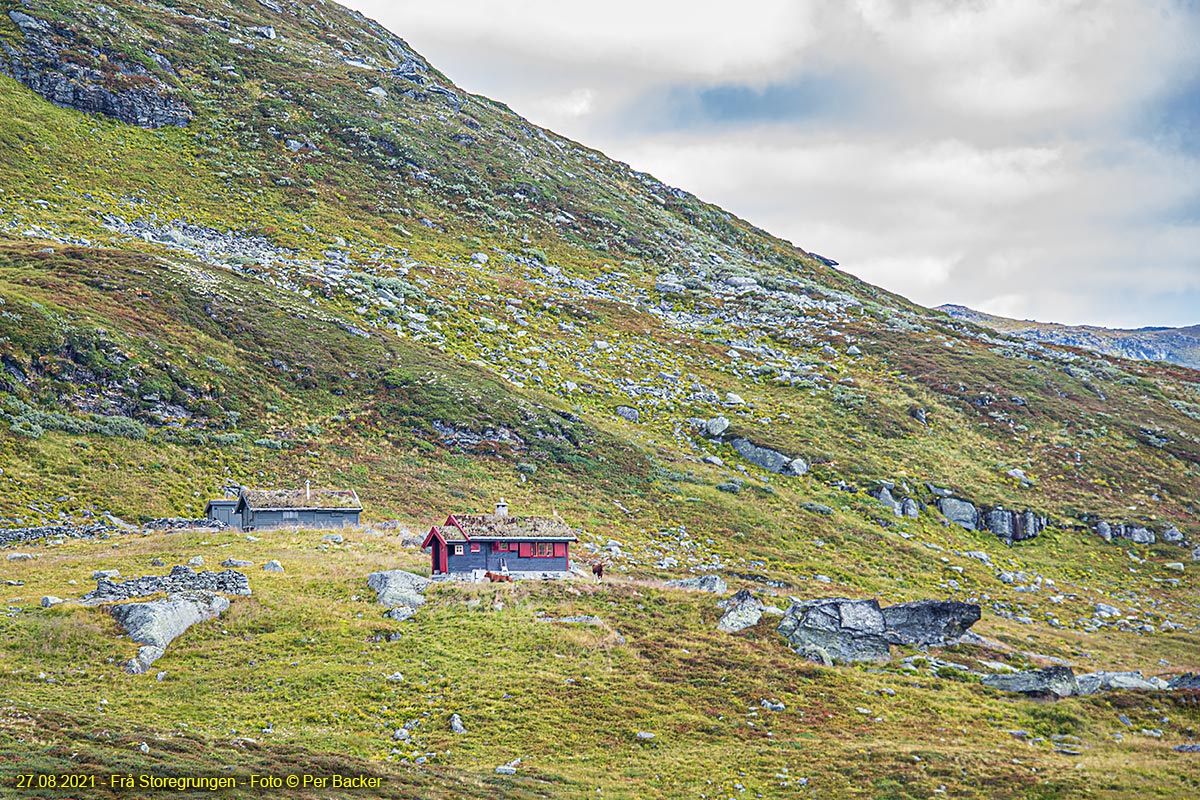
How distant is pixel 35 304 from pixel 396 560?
3542cm

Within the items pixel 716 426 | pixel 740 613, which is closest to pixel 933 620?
pixel 740 613

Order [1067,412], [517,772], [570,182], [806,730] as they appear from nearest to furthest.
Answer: [517,772] → [806,730] → [1067,412] → [570,182]

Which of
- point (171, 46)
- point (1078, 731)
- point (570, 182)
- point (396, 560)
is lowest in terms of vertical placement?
point (1078, 731)

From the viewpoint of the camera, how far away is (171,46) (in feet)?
407

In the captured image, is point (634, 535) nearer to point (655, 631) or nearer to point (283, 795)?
point (655, 631)

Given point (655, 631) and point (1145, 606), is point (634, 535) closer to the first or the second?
point (655, 631)

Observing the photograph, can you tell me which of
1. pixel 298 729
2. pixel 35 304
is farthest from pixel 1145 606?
pixel 35 304

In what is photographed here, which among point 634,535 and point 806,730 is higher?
point 634,535

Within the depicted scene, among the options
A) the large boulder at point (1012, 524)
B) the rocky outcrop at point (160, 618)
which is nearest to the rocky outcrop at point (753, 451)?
the large boulder at point (1012, 524)

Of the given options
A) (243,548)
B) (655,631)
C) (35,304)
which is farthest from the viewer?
(35,304)

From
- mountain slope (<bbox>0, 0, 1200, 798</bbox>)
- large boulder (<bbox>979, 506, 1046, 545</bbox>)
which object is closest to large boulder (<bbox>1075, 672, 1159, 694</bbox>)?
mountain slope (<bbox>0, 0, 1200, 798</bbox>)

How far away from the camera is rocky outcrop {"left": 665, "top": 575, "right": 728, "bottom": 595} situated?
47281 mm

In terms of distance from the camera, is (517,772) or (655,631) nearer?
(517,772)

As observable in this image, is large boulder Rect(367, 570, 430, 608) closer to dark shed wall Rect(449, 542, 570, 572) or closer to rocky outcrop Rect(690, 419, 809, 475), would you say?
dark shed wall Rect(449, 542, 570, 572)
